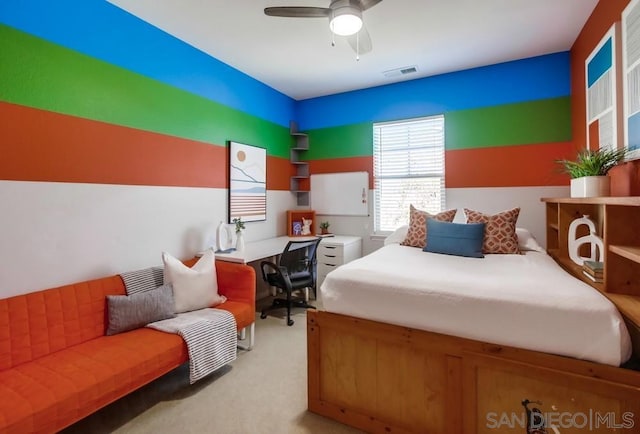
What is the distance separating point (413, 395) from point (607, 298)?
1.03 m

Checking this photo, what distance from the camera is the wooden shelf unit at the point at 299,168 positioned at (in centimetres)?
482

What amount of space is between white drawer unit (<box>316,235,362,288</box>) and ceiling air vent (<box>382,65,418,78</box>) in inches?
85.9

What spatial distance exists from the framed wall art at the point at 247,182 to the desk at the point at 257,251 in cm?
34

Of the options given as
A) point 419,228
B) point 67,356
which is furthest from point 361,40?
point 67,356

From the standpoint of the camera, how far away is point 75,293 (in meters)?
2.06

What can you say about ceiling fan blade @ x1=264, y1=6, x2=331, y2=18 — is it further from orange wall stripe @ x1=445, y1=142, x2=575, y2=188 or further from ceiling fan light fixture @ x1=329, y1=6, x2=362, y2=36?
orange wall stripe @ x1=445, y1=142, x2=575, y2=188

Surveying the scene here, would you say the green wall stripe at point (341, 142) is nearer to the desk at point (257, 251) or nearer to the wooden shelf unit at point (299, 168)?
the wooden shelf unit at point (299, 168)

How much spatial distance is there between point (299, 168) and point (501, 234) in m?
3.07

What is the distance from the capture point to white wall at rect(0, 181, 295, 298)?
6.39ft

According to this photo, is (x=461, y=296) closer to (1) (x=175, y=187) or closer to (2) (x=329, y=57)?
(1) (x=175, y=187)

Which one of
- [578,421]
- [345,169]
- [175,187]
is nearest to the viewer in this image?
[578,421]

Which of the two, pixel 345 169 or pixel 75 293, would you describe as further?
pixel 345 169

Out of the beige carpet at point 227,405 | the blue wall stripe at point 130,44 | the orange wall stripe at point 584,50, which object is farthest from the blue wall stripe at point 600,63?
the blue wall stripe at point 130,44

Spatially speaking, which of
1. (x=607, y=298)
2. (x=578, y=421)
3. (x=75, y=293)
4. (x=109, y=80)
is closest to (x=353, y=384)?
(x=578, y=421)
